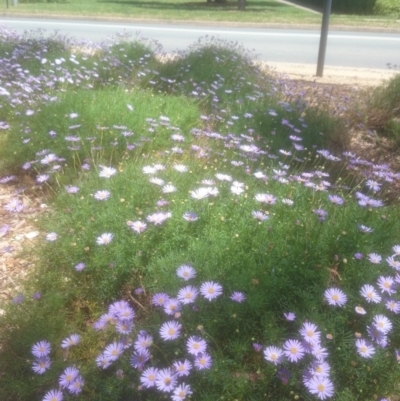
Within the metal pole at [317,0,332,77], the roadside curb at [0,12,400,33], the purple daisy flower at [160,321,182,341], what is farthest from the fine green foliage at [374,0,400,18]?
the purple daisy flower at [160,321,182,341]

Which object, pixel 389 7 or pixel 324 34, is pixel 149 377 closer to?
pixel 324 34

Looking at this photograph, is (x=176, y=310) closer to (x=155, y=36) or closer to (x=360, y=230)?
(x=360, y=230)

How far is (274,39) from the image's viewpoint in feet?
45.5

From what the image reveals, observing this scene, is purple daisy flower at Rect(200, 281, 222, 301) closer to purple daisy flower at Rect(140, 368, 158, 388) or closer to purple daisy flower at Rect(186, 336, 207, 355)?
purple daisy flower at Rect(186, 336, 207, 355)

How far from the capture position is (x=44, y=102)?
17.1 feet

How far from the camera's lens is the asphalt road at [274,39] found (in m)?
11.3

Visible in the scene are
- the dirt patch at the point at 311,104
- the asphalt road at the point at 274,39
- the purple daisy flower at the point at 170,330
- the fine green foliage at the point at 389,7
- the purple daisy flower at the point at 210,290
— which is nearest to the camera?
the purple daisy flower at the point at 170,330

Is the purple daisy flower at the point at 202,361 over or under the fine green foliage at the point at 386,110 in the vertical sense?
over

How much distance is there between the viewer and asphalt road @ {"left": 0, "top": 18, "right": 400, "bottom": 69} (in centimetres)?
1126

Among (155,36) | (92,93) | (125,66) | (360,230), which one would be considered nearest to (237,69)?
(125,66)

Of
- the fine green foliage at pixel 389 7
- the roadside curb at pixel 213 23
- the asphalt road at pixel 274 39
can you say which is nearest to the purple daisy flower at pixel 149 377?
the asphalt road at pixel 274 39

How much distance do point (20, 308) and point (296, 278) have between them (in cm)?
145

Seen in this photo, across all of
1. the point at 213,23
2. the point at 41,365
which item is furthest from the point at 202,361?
the point at 213,23

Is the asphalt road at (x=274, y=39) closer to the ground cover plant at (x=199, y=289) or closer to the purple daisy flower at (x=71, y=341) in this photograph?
the ground cover plant at (x=199, y=289)
